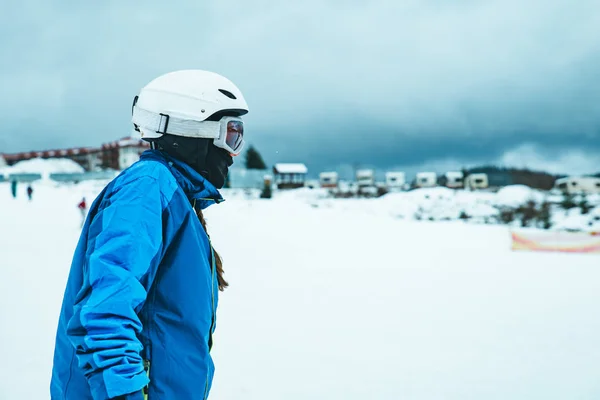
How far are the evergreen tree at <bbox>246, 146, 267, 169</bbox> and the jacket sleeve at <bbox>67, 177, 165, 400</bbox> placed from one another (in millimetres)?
56517

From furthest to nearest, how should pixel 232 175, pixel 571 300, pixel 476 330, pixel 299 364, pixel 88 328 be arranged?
pixel 232 175 < pixel 571 300 < pixel 476 330 < pixel 299 364 < pixel 88 328

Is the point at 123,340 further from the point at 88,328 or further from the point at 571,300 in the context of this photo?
the point at 571,300

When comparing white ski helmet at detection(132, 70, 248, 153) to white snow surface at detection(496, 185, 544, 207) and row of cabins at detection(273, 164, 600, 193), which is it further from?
row of cabins at detection(273, 164, 600, 193)

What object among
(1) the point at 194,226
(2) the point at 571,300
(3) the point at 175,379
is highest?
(1) the point at 194,226

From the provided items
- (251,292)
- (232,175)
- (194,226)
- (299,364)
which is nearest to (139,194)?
(194,226)

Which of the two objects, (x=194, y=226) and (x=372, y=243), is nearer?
(x=194, y=226)

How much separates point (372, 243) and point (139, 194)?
42.9 feet

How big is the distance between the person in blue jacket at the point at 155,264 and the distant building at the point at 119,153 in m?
52.2

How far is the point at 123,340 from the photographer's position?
47.6 inches

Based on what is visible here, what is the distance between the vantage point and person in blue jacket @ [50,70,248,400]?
3.96 feet

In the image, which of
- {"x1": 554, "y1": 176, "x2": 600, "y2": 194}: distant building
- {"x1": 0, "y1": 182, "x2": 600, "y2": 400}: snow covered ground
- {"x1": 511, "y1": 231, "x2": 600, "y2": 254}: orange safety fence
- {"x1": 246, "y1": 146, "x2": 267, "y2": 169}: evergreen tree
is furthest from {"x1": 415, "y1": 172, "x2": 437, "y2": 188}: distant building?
{"x1": 0, "y1": 182, "x2": 600, "y2": 400}: snow covered ground

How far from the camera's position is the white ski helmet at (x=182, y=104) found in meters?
1.59

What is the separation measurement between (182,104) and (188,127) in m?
0.09

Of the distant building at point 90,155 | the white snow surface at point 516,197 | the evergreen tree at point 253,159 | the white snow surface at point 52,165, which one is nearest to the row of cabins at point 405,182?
the evergreen tree at point 253,159
